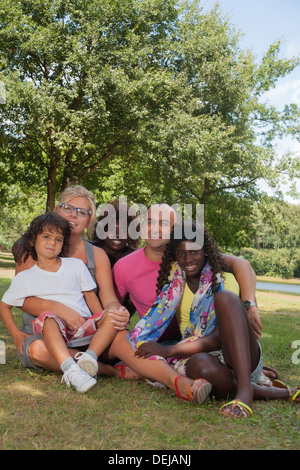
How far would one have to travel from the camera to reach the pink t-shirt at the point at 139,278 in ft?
12.8

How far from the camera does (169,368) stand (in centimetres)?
329

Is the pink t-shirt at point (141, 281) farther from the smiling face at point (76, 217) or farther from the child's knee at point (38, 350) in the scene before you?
the child's knee at point (38, 350)

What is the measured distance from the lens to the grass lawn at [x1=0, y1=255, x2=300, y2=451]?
7.98 ft

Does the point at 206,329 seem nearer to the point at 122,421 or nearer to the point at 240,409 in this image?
the point at 240,409

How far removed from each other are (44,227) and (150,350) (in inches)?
54.3

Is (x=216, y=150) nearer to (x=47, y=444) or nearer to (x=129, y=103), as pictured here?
(x=129, y=103)

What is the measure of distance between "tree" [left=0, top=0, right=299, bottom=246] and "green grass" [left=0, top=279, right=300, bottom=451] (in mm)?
11816

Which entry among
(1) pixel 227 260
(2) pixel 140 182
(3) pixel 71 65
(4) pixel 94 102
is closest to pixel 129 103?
(4) pixel 94 102

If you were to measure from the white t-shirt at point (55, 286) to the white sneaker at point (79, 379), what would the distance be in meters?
0.63

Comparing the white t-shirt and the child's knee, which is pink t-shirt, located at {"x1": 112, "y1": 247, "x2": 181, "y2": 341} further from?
the child's knee

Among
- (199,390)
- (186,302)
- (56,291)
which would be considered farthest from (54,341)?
(199,390)

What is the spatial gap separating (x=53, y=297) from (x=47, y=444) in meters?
1.58

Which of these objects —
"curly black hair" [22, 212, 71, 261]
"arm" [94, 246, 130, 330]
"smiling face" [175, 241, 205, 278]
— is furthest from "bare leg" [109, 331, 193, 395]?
"curly black hair" [22, 212, 71, 261]

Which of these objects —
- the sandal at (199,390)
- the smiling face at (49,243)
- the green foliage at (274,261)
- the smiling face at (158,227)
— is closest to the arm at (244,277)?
the smiling face at (158,227)
